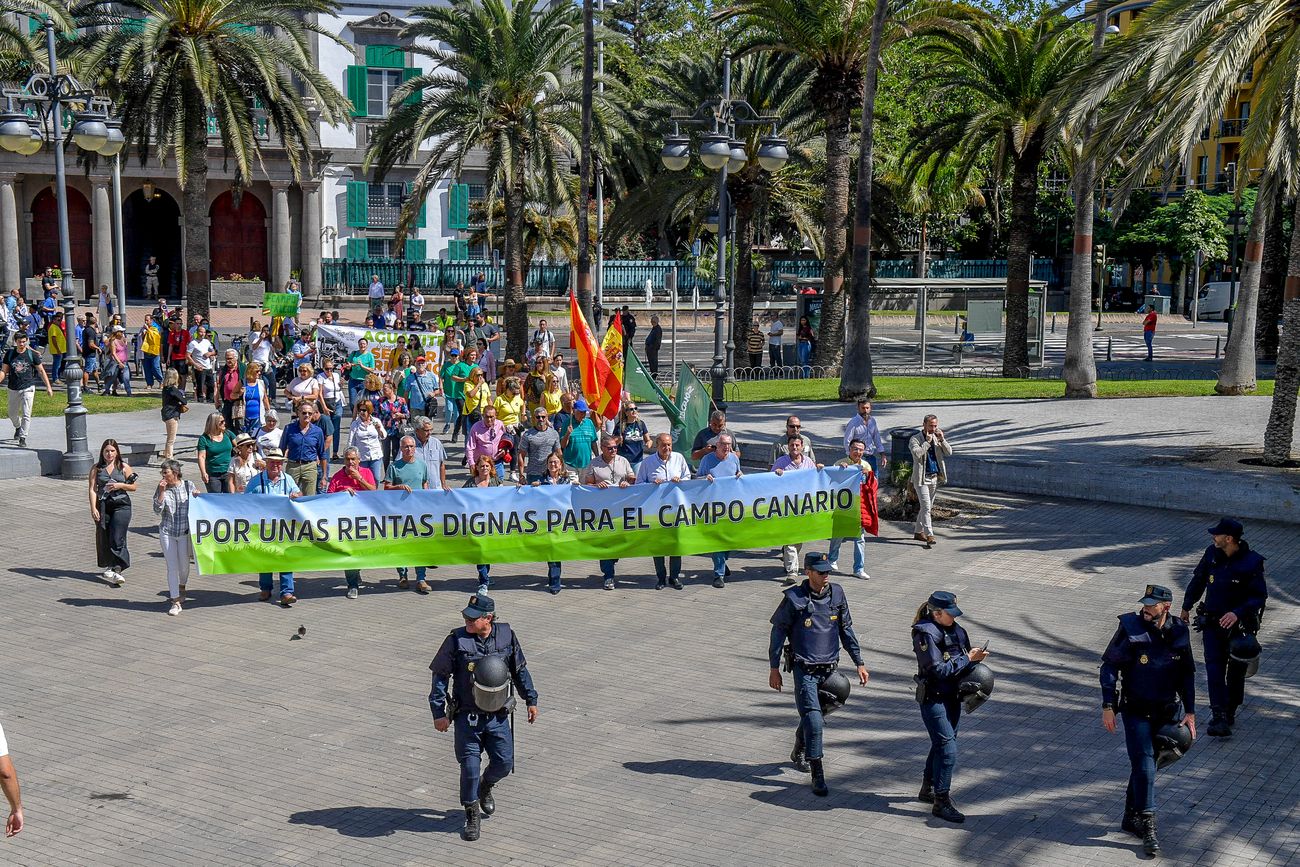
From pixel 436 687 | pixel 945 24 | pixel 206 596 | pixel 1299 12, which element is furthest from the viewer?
pixel 945 24

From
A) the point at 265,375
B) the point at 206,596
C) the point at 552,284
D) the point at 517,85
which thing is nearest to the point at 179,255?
the point at 552,284

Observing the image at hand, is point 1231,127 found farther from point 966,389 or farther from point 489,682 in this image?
point 489,682

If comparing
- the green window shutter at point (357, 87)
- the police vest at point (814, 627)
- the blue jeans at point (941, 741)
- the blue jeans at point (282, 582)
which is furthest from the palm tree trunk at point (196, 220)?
the green window shutter at point (357, 87)

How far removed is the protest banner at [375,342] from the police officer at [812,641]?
15396 millimetres

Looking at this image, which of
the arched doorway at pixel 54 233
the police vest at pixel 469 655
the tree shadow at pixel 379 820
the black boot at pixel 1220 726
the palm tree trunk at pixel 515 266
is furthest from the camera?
the arched doorway at pixel 54 233

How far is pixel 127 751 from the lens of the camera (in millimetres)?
10141

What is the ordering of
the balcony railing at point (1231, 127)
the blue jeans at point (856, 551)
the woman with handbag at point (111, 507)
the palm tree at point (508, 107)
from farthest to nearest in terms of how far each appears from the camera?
the balcony railing at point (1231, 127), the palm tree at point (508, 107), the blue jeans at point (856, 551), the woman with handbag at point (111, 507)

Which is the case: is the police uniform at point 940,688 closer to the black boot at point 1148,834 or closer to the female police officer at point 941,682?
the female police officer at point 941,682

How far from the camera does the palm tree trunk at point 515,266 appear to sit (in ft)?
109

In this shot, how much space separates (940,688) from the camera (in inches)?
356

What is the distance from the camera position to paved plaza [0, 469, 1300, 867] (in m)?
8.77

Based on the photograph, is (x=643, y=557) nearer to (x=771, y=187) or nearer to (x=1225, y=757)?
(x=1225, y=757)

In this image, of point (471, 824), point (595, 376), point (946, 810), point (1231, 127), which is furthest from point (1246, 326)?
point (1231, 127)

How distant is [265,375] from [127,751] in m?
15.5
